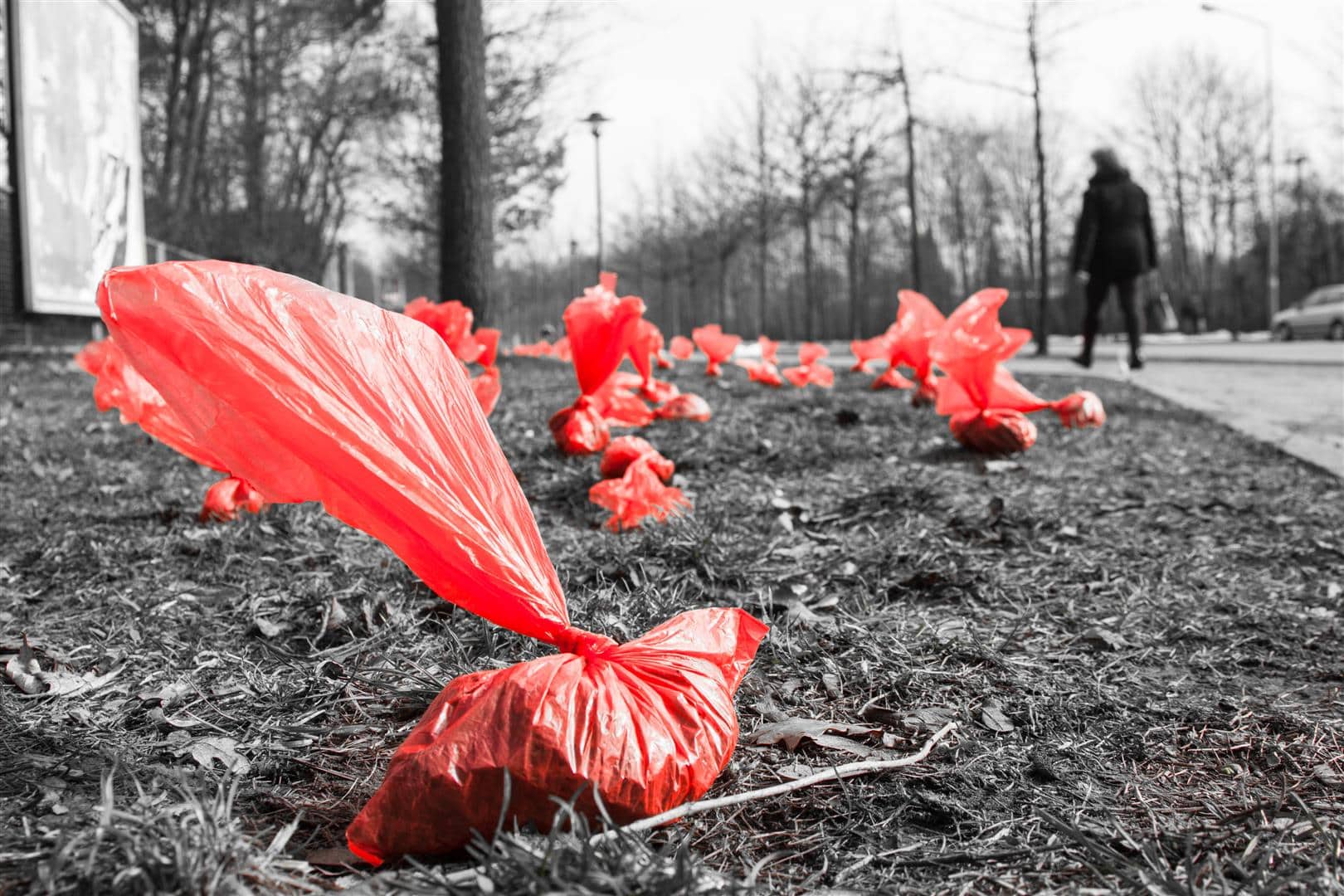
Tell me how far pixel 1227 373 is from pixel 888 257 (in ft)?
99.8

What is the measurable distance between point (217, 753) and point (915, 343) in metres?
3.98

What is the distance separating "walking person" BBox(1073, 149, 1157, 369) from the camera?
26.4ft

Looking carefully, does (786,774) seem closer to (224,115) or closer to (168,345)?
(168,345)

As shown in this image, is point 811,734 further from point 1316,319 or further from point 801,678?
point 1316,319

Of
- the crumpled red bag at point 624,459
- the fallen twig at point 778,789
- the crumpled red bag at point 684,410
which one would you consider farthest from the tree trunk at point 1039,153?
the fallen twig at point 778,789

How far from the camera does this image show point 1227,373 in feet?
30.2

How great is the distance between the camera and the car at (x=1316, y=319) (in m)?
23.4

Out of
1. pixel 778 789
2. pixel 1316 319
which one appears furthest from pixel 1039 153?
pixel 1316 319

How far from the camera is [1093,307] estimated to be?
8.12 meters

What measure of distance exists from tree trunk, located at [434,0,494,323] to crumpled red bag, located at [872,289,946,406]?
324 cm

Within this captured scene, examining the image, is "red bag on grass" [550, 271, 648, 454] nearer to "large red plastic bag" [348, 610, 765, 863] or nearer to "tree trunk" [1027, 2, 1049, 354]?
"large red plastic bag" [348, 610, 765, 863]

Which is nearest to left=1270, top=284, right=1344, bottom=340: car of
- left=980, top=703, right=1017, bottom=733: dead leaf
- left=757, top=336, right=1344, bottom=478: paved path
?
left=757, top=336, right=1344, bottom=478: paved path

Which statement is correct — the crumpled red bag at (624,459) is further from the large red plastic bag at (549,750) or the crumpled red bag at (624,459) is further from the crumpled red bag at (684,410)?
the large red plastic bag at (549,750)

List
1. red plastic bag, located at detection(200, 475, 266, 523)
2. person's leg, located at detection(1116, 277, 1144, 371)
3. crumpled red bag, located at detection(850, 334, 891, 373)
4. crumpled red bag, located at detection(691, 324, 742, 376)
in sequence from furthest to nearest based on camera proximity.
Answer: person's leg, located at detection(1116, 277, 1144, 371)
crumpled red bag, located at detection(691, 324, 742, 376)
crumpled red bag, located at detection(850, 334, 891, 373)
red plastic bag, located at detection(200, 475, 266, 523)
